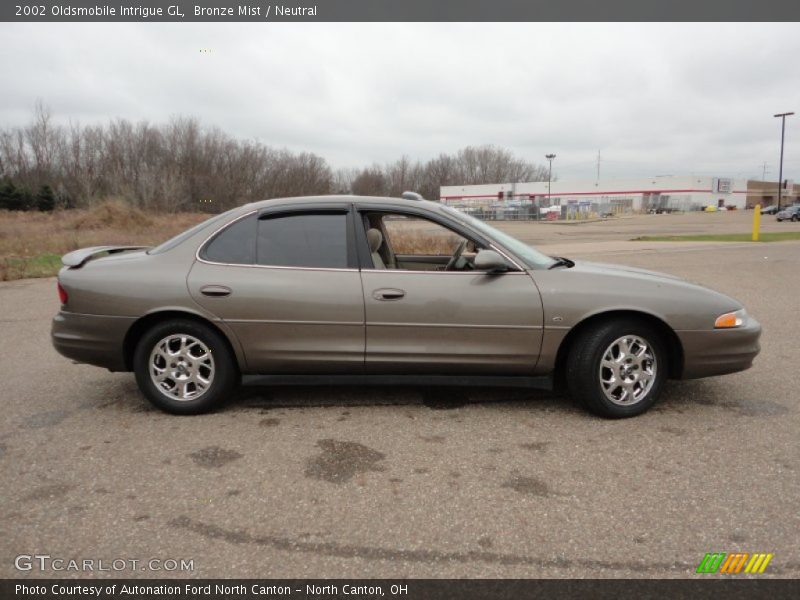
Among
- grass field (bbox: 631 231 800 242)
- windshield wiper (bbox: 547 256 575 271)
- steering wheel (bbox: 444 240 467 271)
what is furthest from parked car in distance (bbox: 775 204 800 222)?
steering wheel (bbox: 444 240 467 271)

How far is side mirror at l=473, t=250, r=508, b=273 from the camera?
381cm

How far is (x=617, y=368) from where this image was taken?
3809 mm

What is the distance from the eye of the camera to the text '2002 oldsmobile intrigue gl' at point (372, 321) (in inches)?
150

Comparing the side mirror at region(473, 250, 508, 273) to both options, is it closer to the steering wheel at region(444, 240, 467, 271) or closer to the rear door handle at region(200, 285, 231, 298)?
the steering wheel at region(444, 240, 467, 271)

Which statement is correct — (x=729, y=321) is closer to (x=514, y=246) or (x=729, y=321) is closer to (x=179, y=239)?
(x=514, y=246)

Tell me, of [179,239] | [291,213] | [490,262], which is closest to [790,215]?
[490,262]

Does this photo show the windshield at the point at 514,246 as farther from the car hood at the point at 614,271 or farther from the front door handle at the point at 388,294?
the front door handle at the point at 388,294

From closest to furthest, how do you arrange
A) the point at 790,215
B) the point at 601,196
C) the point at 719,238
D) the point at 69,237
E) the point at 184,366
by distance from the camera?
the point at 184,366 → the point at 69,237 → the point at 719,238 → the point at 790,215 → the point at 601,196

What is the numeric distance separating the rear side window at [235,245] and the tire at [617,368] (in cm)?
240

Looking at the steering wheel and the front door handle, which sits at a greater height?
the steering wheel

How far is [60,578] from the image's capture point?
7.37ft

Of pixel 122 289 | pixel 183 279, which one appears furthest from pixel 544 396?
pixel 122 289

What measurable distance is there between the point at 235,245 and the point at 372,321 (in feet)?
3.80

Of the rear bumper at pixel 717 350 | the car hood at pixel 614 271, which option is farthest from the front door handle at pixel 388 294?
the rear bumper at pixel 717 350
